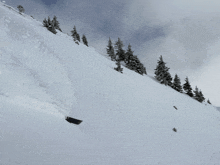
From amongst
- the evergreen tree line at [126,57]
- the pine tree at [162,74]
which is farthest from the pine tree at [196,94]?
the evergreen tree line at [126,57]

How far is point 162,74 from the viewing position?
40688 mm

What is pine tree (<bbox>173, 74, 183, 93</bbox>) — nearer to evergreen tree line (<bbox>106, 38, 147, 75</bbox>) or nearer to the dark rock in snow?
evergreen tree line (<bbox>106, 38, 147, 75</bbox>)

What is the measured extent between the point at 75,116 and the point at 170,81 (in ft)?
141

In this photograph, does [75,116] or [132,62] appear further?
[132,62]

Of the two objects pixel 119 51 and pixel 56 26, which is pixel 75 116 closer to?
pixel 119 51

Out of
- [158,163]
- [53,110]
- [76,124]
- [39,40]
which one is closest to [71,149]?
[76,124]

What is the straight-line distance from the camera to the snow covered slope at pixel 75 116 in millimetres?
5488

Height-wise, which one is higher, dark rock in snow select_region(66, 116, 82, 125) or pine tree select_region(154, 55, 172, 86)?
pine tree select_region(154, 55, 172, 86)

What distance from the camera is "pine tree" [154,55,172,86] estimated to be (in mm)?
40594

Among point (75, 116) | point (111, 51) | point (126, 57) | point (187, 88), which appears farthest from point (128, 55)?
point (75, 116)

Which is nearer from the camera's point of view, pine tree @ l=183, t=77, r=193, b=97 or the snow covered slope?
the snow covered slope

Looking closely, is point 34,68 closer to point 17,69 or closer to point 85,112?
point 17,69

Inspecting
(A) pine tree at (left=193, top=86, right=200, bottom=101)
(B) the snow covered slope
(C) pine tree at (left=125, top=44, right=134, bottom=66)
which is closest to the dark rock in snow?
(B) the snow covered slope

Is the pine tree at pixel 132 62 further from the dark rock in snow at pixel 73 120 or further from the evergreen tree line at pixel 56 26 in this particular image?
the dark rock in snow at pixel 73 120
